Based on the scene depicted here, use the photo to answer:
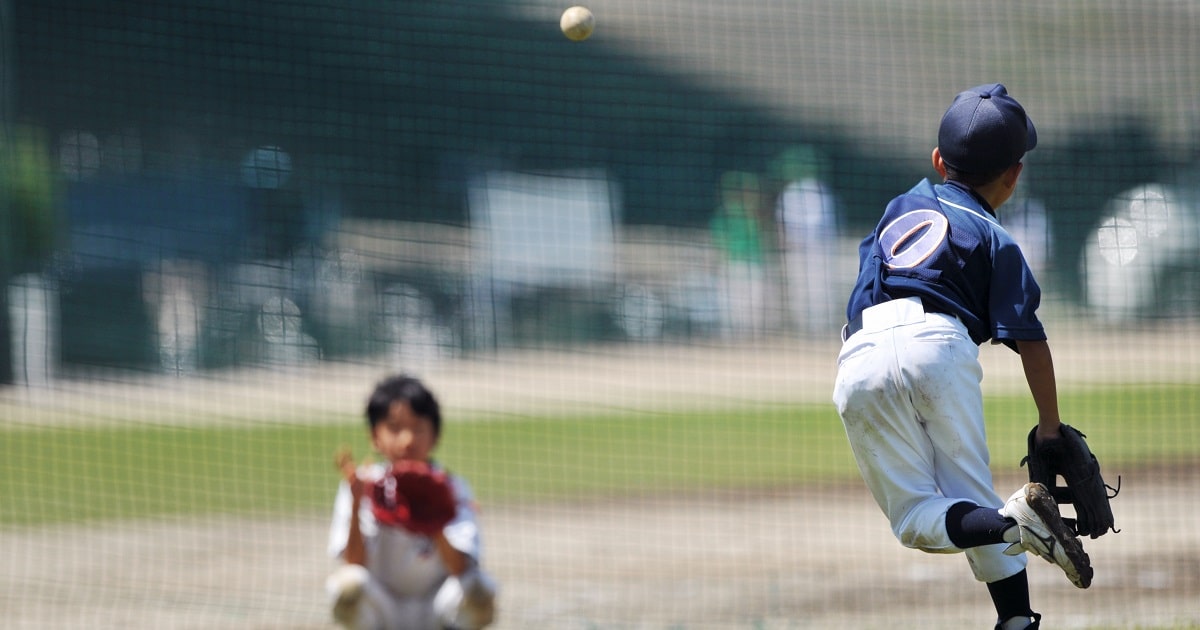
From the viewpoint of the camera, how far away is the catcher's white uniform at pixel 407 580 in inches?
128

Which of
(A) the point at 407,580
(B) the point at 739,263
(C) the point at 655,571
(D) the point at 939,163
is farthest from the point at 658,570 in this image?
(B) the point at 739,263

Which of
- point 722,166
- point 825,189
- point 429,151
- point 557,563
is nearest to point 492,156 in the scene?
point 429,151

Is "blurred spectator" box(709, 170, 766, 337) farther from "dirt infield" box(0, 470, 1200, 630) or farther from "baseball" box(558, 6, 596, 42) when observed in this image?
"baseball" box(558, 6, 596, 42)

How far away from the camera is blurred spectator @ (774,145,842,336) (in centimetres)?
1529

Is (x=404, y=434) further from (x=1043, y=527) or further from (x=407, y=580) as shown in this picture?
(x=1043, y=527)

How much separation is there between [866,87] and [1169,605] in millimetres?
10996

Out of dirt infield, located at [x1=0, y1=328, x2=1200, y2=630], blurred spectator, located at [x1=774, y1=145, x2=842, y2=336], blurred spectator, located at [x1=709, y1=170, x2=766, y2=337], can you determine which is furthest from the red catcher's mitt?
blurred spectator, located at [x1=709, y1=170, x2=766, y2=337]

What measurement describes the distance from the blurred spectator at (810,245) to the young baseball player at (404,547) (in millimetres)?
11560

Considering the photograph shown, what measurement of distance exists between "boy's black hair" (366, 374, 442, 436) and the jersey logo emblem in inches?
52.1

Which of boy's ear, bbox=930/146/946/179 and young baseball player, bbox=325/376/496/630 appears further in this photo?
boy's ear, bbox=930/146/946/179

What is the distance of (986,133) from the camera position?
3646mm

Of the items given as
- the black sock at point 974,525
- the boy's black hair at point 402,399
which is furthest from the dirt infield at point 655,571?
the boy's black hair at point 402,399

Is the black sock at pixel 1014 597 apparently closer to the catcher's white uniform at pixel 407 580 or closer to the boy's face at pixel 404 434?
the catcher's white uniform at pixel 407 580

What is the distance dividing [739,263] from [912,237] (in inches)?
471
